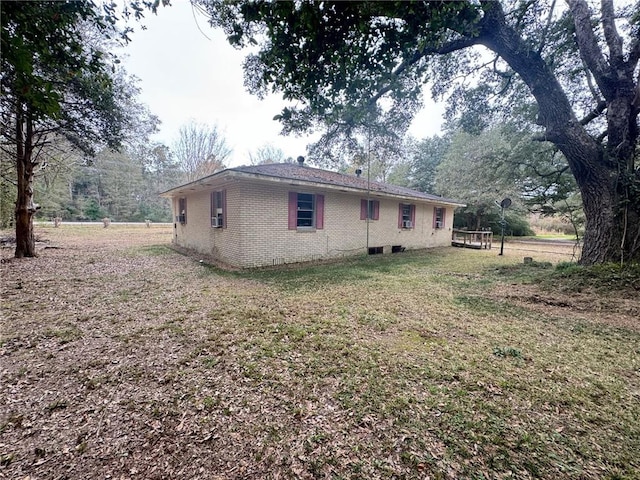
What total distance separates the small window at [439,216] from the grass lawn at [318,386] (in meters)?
9.83

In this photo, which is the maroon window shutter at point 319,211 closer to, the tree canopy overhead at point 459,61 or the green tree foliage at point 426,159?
the tree canopy overhead at point 459,61

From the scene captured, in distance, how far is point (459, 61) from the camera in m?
7.62

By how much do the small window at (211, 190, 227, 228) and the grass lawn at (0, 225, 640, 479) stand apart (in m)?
3.81

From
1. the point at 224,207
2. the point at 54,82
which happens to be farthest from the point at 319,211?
the point at 54,82

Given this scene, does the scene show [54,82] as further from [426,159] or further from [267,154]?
[426,159]

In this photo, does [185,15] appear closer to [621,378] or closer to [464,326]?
[464,326]

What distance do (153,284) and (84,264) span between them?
12.2ft

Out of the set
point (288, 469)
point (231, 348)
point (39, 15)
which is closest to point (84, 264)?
point (39, 15)

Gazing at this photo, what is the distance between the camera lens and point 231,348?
120 inches

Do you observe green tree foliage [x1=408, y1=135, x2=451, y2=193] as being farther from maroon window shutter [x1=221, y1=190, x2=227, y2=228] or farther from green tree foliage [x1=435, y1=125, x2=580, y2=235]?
maroon window shutter [x1=221, y1=190, x2=227, y2=228]

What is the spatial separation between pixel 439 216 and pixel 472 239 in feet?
9.83

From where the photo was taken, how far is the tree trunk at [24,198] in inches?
302

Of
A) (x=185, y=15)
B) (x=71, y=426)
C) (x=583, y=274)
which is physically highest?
(x=185, y=15)

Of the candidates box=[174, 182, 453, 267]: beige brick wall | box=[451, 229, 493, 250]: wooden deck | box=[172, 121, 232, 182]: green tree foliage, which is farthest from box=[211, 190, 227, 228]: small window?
box=[172, 121, 232, 182]: green tree foliage
